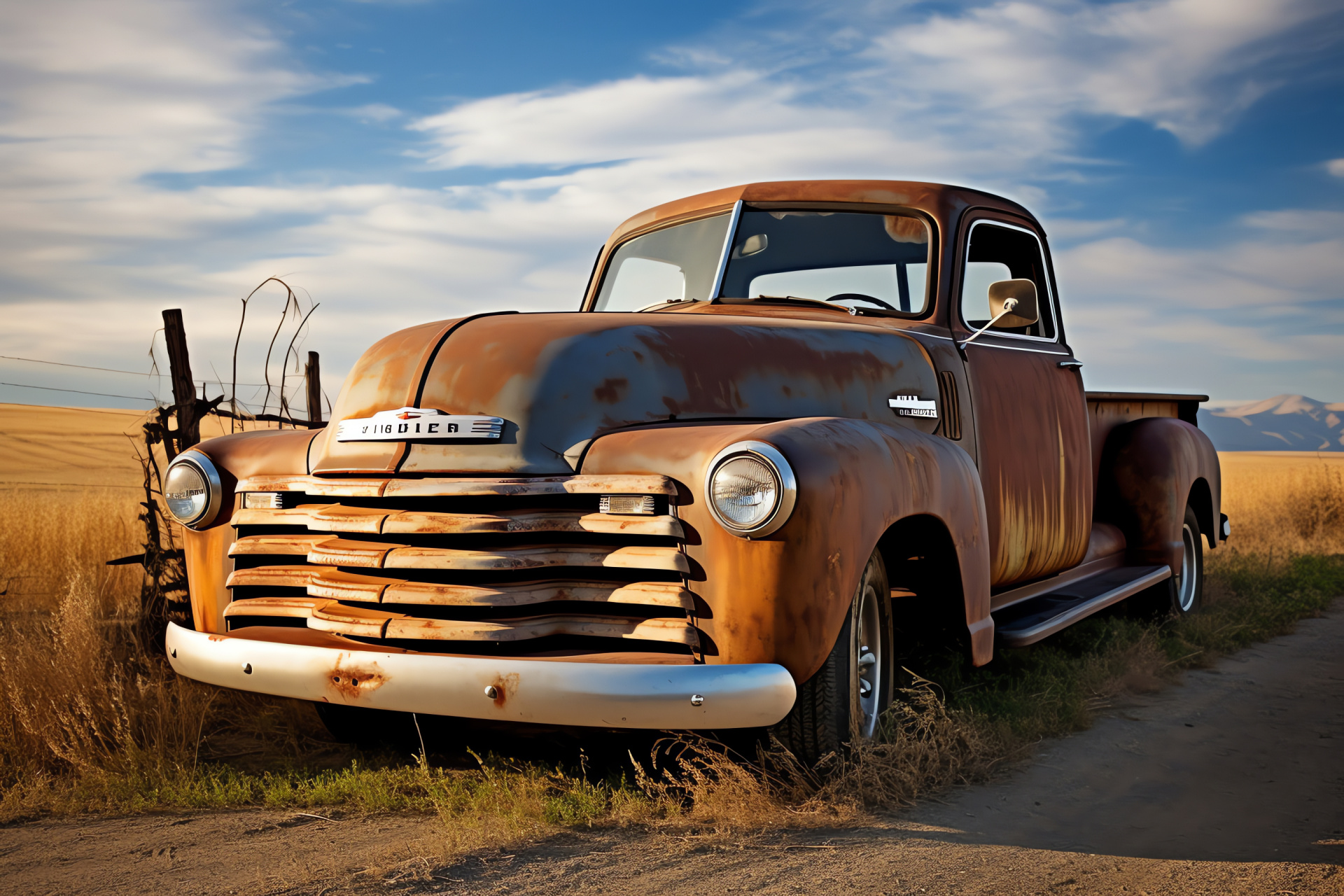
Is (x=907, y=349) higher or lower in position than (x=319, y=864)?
higher

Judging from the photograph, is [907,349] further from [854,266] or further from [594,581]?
[594,581]

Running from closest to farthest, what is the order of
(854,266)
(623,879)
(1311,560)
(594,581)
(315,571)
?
(623,879), (594,581), (315,571), (854,266), (1311,560)

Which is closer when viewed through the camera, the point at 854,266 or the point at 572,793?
the point at 572,793

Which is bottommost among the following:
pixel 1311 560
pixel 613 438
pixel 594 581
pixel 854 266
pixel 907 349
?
pixel 1311 560

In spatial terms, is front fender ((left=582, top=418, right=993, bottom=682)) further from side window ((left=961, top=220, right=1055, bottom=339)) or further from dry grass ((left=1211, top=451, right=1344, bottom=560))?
dry grass ((left=1211, top=451, right=1344, bottom=560))

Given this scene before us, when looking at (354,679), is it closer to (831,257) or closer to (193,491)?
(193,491)

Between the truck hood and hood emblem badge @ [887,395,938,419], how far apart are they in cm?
11

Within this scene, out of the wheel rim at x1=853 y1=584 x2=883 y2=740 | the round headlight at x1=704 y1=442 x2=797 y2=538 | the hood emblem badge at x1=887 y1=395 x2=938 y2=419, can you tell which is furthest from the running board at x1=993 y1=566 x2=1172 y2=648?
the round headlight at x1=704 y1=442 x2=797 y2=538

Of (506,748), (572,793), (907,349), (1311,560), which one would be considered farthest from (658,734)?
(1311,560)

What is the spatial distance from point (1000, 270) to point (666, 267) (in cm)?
154

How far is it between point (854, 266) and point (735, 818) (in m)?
2.45

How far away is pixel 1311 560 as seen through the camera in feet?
30.2

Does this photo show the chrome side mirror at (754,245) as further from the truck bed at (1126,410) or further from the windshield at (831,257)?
the truck bed at (1126,410)

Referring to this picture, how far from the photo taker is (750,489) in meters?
2.74
